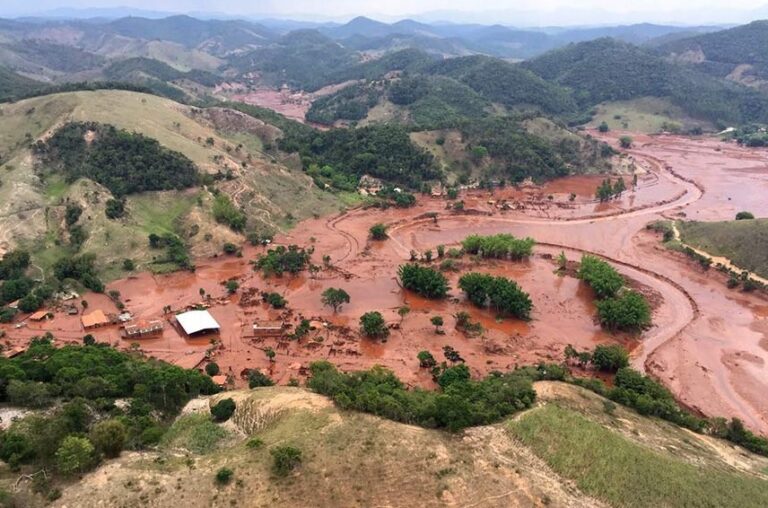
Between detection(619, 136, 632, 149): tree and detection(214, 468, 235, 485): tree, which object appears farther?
detection(619, 136, 632, 149): tree

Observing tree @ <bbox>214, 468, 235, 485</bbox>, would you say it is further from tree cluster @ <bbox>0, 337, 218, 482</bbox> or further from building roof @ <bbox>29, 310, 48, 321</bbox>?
building roof @ <bbox>29, 310, 48, 321</bbox>

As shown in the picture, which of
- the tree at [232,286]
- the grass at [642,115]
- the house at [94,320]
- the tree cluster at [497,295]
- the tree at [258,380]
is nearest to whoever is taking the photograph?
the tree at [258,380]

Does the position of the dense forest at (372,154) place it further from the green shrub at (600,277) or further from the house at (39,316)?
the house at (39,316)

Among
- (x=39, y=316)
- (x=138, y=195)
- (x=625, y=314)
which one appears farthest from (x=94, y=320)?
(x=625, y=314)

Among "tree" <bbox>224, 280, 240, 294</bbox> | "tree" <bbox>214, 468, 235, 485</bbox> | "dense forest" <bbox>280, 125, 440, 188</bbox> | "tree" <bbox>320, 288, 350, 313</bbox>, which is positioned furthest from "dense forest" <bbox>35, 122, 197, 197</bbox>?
"tree" <bbox>214, 468, 235, 485</bbox>

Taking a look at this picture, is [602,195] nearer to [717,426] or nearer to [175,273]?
[717,426]

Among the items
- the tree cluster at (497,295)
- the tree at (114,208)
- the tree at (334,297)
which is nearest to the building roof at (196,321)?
the tree at (334,297)
